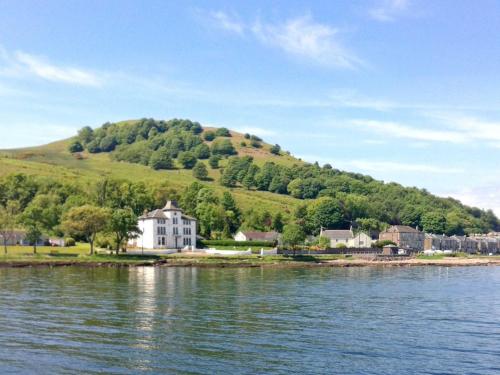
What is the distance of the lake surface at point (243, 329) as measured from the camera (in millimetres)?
29172

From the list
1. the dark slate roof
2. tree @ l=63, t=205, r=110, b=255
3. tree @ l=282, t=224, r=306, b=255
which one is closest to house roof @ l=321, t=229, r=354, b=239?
tree @ l=282, t=224, r=306, b=255

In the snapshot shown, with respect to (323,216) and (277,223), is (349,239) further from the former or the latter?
(277,223)

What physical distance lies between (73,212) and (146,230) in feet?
90.2

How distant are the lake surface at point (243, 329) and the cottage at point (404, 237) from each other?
400 feet

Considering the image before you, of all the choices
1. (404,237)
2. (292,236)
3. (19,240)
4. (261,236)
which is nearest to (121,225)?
(19,240)

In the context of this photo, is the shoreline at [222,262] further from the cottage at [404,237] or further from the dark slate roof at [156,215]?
the cottage at [404,237]

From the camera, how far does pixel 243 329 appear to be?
37.9 m

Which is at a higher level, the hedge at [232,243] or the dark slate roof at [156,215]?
the dark slate roof at [156,215]

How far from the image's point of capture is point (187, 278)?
249 feet

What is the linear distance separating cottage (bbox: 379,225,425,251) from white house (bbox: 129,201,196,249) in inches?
3132

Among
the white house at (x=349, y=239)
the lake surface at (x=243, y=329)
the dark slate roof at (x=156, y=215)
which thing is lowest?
Result: the lake surface at (x=243, y=329)

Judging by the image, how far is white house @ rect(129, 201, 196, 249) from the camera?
13050 cm

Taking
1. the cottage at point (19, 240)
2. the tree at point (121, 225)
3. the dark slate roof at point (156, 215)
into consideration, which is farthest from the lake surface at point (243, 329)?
the dark slate roof at point (156, 215)

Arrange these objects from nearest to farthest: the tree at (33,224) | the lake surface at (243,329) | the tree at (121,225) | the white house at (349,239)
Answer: the lake surface at (243,329) → the tree at (33,224) → the tree at (121,225) → the white house at (349,239)
